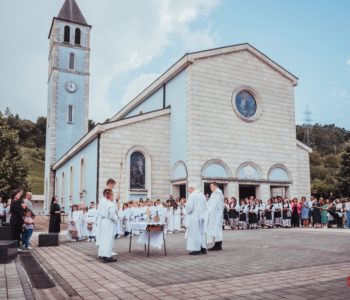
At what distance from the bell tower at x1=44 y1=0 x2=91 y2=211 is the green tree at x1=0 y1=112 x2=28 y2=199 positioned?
3.37m

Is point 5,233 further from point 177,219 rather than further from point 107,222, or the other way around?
point 177,219

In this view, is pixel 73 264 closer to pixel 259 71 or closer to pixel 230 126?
pixel 230 126

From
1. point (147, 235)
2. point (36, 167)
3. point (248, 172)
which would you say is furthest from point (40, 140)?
point (147, 235)

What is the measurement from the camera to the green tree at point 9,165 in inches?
1340

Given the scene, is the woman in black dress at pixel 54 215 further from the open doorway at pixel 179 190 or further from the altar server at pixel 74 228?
the open doorway at pixel 179 190

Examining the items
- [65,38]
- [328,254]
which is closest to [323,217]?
[328,254]

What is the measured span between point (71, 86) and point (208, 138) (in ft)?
71.2

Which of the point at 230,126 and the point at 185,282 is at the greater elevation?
the point at 230,126

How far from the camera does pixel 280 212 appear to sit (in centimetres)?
2262

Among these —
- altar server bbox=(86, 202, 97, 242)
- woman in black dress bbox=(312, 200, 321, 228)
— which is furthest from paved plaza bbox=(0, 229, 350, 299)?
woman in black dress bbox=(312, 200, 321, 228)

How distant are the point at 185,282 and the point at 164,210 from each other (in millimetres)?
12934

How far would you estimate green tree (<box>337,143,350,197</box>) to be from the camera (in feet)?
126

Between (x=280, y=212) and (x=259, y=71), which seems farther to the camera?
(x=259, y=71)

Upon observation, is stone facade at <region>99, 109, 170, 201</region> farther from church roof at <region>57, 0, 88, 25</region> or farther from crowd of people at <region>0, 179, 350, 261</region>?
church roof at <region>57, 0, 88, 25</region>
